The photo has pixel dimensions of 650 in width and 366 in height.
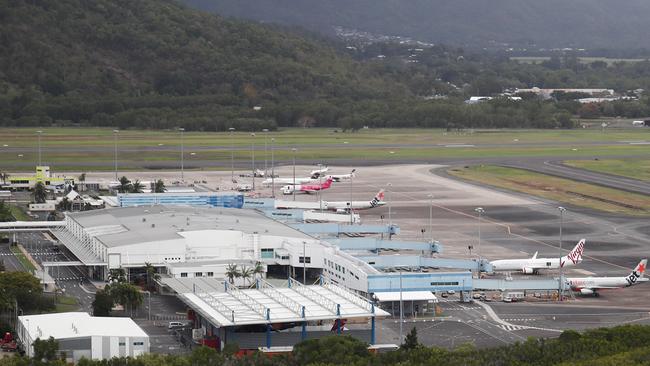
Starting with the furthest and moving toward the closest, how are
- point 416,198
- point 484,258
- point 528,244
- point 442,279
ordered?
point 416,198 < point 528,244 < point 484,258 < point 442,279

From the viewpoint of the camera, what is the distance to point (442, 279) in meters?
79.0

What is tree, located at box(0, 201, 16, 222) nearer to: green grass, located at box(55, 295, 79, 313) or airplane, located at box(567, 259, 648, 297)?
green grass, located at box(55, 295, 79, 313)

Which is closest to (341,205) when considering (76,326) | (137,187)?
(137,187)

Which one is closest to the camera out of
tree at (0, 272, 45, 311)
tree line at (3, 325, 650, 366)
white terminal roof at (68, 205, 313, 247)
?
tree line at (3, 325, 650, 366)

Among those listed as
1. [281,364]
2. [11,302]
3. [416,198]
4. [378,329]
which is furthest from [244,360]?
[416,198]

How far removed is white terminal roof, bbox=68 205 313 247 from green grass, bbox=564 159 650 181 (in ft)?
200

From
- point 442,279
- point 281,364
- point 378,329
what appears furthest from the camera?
point 442,279

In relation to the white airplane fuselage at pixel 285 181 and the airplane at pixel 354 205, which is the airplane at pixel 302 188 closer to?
the white airplane fuselage at pixel 285 181

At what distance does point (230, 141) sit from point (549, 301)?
12049 centimetres

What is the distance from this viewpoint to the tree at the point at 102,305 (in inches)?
2837

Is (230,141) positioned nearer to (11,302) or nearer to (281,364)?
(11,302)

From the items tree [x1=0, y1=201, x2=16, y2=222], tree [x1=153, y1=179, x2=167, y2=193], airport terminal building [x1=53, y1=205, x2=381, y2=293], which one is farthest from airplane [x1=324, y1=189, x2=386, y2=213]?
tree [x1=0, y1=201, x2=16, y2=222]

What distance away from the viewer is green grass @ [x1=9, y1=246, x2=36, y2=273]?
87250mm

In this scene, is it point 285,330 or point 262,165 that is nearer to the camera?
point 285,330
